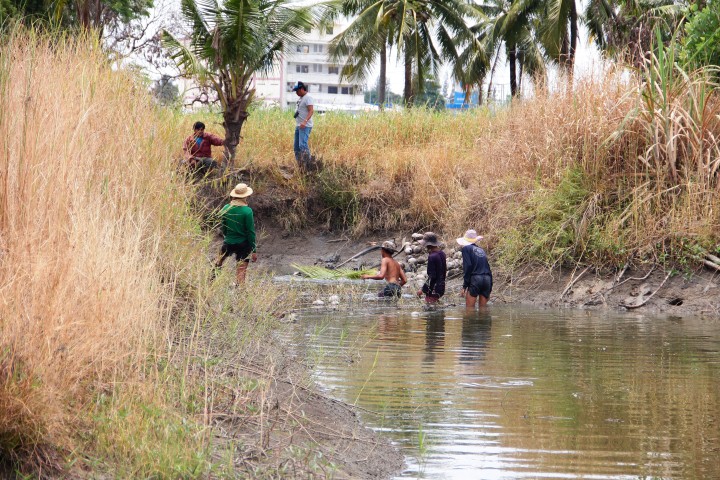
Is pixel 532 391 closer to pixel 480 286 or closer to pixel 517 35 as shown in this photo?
pixel 480 286

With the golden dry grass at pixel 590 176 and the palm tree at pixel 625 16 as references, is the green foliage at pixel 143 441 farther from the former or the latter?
the palm tree at pixel 625 16

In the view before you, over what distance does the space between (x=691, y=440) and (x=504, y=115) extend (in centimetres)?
1447

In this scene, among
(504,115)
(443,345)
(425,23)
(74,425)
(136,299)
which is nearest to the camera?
(74,425)

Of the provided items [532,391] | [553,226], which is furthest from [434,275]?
[532,391]

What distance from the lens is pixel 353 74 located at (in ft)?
126

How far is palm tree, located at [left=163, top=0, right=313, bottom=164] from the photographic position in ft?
69.8

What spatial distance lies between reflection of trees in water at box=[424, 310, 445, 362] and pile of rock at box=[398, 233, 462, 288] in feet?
11.5

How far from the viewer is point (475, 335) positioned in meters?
11.4

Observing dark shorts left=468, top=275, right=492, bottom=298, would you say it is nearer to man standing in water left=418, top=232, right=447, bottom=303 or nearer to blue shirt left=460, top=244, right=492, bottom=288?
blue shirt left=460, top=244, right=492, bottom=288

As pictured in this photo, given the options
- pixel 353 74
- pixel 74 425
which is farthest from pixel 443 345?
pixel 353 74

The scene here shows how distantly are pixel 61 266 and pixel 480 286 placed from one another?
9.94 meters

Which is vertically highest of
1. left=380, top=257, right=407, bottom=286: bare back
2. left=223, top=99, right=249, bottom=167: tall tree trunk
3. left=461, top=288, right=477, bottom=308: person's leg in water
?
left=223, top=99, right=249, bottom=167: tall tree trunk

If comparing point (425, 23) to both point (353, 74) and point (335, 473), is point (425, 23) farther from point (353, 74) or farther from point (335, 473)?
point (335, 473)

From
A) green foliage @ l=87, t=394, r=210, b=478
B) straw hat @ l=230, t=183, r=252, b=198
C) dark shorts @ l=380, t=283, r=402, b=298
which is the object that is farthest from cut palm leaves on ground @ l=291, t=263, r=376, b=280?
green foliage @ l=87, t=394, r=210, b=478
